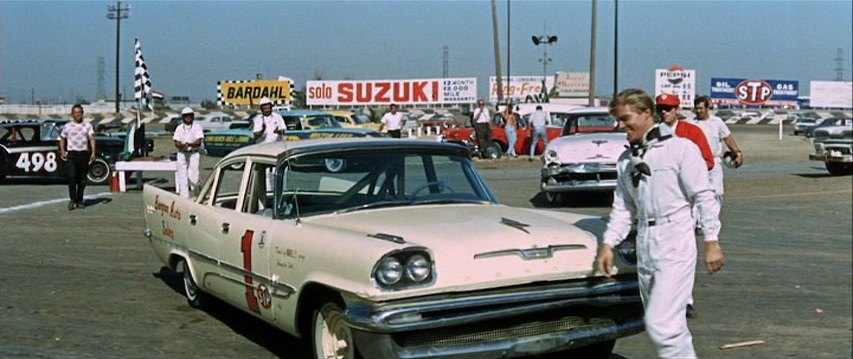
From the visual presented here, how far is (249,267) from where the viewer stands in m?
6.03

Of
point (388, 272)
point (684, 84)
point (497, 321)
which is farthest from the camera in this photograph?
point (684, 84)

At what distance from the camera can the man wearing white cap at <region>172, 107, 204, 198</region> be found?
14859 mm

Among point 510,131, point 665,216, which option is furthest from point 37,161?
point 665,216

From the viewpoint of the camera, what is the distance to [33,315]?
24.3 feet

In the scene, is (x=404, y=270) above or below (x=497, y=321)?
above

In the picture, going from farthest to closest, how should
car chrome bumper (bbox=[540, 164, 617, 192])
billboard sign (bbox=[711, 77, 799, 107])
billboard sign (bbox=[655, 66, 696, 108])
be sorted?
1. billboard sign (bbox=[711, 77, 799, 107])
2. billboard sign (bbox=[655, 66, 696, 108])
3. car chrome bumper (bbox=[540, 164, 617, 192])

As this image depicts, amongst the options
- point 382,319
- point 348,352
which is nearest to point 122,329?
point 348,352

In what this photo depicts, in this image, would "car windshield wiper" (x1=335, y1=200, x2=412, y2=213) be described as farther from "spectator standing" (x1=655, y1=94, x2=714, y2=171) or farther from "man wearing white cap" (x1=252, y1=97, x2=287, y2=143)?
"man wearing white cap" (x1=252, y1=97, x2=287, y2=143)

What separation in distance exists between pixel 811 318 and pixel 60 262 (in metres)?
7.04

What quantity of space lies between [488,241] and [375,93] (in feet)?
198

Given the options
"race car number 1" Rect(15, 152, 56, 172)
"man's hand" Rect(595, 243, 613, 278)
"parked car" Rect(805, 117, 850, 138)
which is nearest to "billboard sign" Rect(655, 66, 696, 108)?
"parked car" Rect(805, 117, 850, 138)

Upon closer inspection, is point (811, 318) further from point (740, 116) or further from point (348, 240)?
point (740, 116)

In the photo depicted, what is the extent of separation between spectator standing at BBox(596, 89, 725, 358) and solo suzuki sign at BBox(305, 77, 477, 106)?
2371 inches

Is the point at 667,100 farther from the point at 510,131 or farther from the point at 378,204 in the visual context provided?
the point at 510,131
